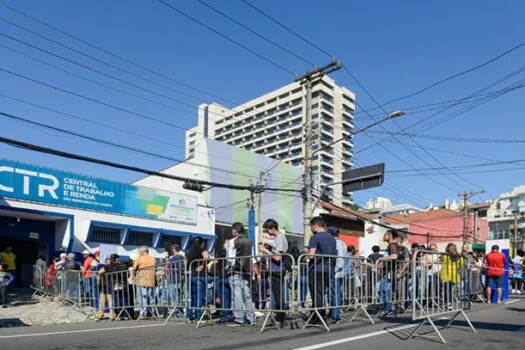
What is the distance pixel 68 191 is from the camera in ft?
71.2

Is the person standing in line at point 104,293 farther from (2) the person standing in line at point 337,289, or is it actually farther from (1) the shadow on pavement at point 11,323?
(2) the person standing in line at point 337,289

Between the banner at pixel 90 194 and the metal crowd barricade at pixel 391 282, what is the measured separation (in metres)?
15.6

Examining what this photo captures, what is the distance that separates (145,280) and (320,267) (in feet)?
13.7

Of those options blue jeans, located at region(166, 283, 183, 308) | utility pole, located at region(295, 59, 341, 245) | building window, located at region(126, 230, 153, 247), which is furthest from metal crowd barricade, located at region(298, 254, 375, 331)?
building window, located at region(126, 230, 153, 247)

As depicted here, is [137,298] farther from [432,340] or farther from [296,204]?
[296,204]

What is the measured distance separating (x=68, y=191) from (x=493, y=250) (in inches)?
672

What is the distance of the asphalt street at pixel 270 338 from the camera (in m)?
5.88

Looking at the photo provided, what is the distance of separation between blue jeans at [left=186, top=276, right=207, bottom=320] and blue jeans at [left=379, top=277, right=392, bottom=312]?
340cm

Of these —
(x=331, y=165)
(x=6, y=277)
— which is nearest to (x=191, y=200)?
(x=6, y=277)

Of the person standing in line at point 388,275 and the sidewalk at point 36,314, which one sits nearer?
the person standing in line at point 388,275

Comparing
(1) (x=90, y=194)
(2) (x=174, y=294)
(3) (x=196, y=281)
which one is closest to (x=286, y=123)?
(1) (x=90, y=194)

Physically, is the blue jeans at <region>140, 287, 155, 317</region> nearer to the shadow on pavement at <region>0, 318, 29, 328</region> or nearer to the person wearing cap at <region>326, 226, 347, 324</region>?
the shadow on pavement at <region>0, 318, 29, 328</region>

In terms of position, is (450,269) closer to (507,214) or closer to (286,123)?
(507,214)

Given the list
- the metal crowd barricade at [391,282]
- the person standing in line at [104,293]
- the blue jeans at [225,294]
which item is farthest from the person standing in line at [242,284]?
the person standing in line at [104,293]
